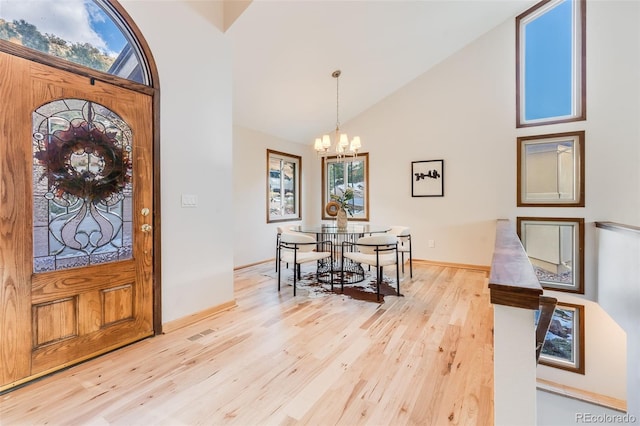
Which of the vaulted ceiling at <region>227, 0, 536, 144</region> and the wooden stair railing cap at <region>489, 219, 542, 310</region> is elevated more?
the vaulted ceiling at <region>227, 0, 536, 144</region>

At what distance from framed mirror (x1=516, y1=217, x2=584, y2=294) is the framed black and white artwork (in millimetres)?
1291

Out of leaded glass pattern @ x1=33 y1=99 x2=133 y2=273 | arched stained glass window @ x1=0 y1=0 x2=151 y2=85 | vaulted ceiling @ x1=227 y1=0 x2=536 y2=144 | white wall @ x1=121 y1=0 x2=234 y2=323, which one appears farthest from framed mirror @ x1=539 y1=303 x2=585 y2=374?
arched stained glass window @ x1=0 y1=0 x2=151 y2=85

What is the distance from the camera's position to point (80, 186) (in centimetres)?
195

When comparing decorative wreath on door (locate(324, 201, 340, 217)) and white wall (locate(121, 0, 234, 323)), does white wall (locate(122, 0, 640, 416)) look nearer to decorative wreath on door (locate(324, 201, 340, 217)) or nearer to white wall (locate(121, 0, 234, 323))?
white wall (locate(121, 0, 234, 323))

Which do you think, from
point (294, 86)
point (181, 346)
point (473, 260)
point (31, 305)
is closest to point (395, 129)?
point (294, 86)

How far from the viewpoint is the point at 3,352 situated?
1.64 meters

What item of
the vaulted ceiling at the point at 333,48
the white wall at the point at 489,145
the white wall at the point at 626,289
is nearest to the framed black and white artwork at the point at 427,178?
the white wall at the point at 489,145

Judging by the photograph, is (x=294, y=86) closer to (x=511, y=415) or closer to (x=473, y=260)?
(x=473, y=260)

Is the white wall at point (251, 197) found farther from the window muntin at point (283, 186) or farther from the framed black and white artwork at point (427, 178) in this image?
the framed black and white artwork at point (427, 178)

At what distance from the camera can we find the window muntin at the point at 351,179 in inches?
226

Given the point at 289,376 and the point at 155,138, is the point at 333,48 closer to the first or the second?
the point at 155,138

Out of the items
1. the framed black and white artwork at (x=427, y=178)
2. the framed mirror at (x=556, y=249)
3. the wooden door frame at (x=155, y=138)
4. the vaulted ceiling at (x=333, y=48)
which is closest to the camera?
the wooden door frame at (x=155, y=138)

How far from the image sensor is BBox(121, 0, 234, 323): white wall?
94.0 inches

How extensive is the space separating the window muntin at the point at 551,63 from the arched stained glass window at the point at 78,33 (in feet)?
16.4
